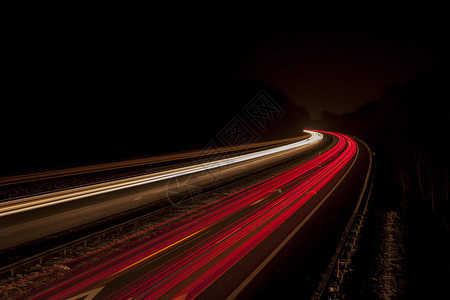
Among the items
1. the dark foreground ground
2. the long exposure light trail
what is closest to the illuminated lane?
the dark foreground ground

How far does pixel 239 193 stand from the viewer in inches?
548

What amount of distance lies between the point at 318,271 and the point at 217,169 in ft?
51.8

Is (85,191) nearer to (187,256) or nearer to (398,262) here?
(187,256)

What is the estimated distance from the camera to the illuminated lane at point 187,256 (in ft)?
19.1

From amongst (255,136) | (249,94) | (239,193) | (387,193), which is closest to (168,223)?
(239,193)

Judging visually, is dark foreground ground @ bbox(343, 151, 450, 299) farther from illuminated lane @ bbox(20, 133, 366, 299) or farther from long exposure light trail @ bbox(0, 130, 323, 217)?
long exposure light trail @ bbox(0, 130, 323, 217)

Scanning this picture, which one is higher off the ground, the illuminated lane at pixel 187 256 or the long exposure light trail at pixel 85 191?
the long exposure light trail at pixel 85 191

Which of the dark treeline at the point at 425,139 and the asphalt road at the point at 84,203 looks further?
the dark treeline at the point at 425,139

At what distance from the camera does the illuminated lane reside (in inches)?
230

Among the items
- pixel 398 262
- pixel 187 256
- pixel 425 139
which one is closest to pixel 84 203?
pixel 187 256

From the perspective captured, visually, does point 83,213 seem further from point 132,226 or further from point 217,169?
point 217,169

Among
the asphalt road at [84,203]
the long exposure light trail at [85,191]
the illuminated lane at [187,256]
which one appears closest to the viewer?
the illuminated lane at [187,256]

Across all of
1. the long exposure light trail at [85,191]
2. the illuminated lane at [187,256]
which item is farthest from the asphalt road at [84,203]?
the illuminated lane at [187,256]

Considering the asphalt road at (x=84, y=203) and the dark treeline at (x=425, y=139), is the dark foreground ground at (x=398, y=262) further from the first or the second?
the dark treeline at (x=425, y=139)
